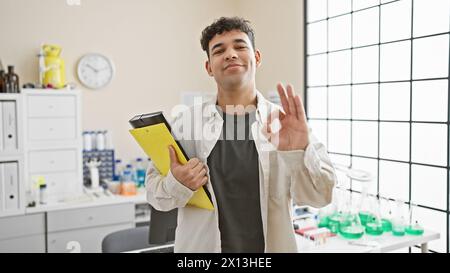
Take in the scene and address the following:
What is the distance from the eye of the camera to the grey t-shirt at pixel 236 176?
0.63m

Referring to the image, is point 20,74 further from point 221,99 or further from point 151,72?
point 221,99

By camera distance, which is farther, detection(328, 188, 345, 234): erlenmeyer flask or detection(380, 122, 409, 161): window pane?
detection(328, 188, 345, 234): erlenmeyer flask

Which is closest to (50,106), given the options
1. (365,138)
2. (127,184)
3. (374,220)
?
(127,184)

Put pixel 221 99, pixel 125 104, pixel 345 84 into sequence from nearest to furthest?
pixel 221 99
pixel 125 104
pixel 345 84

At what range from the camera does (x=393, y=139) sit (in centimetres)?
117

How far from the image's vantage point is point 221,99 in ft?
2.07

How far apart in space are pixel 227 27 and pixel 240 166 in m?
0.23

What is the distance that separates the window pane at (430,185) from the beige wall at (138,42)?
27.4 inches

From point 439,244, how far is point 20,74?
132cm

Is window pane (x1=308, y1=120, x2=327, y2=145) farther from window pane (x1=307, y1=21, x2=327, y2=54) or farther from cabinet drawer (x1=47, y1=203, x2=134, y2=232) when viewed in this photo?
cabinet drawer (x1=47, y1=203, x2=134, y2=232)

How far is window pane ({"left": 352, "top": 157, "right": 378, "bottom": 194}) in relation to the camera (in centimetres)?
113

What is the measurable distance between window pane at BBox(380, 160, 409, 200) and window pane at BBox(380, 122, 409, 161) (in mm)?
51

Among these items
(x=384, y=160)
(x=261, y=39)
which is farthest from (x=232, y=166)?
(x=384, y=160)

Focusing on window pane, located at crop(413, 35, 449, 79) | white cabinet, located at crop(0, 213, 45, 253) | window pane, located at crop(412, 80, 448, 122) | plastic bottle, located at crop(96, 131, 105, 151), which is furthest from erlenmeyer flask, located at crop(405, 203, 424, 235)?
white cabinet, located at crop(0, 213, 45, 253)
